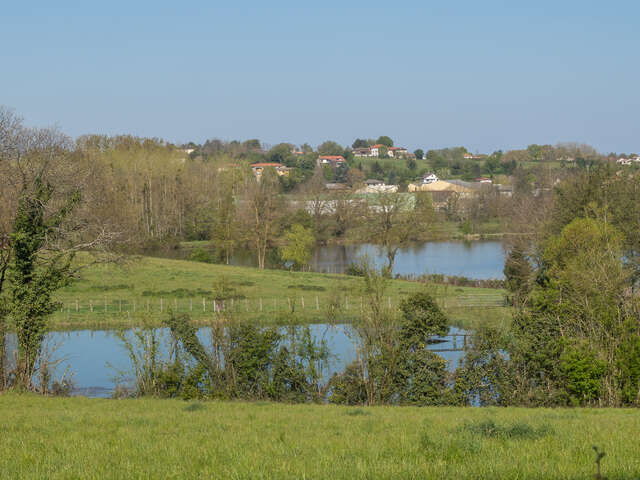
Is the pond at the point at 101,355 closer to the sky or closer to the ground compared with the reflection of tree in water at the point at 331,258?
closer to the ground

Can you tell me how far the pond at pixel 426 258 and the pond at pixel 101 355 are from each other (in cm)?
2425

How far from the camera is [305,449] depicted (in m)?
7.69

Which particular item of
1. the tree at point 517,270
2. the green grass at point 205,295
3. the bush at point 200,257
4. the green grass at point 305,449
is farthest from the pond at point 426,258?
the green grass at point 305,449

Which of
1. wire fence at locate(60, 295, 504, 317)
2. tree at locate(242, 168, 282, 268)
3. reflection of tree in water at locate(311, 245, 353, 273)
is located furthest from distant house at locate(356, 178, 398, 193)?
wire fence at locate(60, 295, 504, 317)

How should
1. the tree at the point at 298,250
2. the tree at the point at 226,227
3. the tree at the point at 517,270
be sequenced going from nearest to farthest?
the tree at the point at 517,270 < the tree at the point at 298,250 < the tree at the point at 226,227

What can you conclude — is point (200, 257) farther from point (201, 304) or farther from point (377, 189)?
point (377, 189)

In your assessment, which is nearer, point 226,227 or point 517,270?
point 517,270

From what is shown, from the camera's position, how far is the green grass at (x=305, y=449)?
6.18 meters

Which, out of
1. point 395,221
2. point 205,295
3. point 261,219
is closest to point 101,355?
point 205,295

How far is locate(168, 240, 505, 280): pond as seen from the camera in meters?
60.7

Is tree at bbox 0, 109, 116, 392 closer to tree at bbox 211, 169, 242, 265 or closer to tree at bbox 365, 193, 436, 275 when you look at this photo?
tree at bbox 365, 193, 436, 275

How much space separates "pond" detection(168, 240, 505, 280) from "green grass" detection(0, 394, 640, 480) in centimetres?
4403

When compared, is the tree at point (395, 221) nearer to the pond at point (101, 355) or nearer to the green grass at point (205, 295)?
the green grass at point (205, 295)

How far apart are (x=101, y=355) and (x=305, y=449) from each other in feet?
82.7
